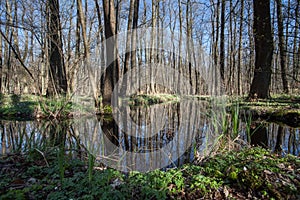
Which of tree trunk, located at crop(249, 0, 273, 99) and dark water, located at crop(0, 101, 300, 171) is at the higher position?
tree trunk, located at crop(249, 0, 273, 99)

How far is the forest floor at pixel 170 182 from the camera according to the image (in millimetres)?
1830

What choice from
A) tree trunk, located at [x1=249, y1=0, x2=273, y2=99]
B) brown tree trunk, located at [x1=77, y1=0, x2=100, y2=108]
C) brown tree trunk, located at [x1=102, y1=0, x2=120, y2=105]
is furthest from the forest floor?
tree trunk, located at [x1=249, y1=0, x2=273, y2=99]

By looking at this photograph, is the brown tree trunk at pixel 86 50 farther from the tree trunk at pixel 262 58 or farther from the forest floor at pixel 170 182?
the tree trunk at pixel 262 58

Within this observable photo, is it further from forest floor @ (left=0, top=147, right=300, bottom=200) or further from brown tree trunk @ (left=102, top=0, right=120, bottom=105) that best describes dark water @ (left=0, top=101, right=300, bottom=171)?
brown tree trunk @ (left=102, top=0, right=120, bottom=105)

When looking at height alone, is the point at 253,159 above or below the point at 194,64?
below

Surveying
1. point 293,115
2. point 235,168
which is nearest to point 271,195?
point 235,168

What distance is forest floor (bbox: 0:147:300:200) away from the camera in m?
1.83

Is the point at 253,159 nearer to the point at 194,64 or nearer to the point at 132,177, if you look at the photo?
the point at 132,177

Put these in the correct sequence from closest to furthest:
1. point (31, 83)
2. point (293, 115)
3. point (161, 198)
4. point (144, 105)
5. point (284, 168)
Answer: point (161, 198), point (284, 168), point (293, 115), point (31, 83), point (144, 105)

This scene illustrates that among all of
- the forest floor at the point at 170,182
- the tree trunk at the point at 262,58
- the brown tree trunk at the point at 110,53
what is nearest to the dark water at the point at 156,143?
the forest floor at the point at 170,182

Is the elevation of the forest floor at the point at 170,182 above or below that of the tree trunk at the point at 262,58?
below

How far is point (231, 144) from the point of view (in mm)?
2885

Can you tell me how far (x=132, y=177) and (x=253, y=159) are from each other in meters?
1.43

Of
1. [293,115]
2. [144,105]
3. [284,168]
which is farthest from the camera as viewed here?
[144,105]
